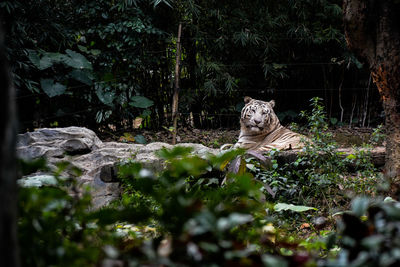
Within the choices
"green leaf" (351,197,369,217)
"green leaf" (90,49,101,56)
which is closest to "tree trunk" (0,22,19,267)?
"green leaf" (351,197,369,217)

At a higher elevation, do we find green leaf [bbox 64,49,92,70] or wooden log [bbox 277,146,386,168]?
green leaf [bbox 64,49,92,70]

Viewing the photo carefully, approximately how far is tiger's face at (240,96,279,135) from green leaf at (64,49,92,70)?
3.37 meters

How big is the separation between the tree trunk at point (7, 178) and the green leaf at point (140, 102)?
6668mm

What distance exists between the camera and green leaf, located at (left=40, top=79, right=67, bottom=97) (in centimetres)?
686

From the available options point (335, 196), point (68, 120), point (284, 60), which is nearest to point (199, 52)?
point (284, 60)

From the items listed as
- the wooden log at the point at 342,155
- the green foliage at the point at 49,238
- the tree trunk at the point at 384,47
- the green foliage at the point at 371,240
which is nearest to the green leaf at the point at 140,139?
the wooden log at the point at 342,155

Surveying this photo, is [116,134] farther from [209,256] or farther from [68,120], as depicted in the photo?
[209,256]

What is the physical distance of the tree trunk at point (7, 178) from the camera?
731 millimetres

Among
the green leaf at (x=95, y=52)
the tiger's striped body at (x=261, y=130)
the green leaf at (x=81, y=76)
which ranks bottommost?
the tiger's striped body at (x=261, y=130)

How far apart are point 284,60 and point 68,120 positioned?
15.0 feet

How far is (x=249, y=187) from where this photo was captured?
3.50 feet

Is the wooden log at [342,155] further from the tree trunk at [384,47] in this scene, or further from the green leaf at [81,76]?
the green leaf at [81,76]

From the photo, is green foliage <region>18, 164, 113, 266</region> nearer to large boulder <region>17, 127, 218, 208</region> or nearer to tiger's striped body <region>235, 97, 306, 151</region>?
large boulder <region>17, 127, 218, 208</region>

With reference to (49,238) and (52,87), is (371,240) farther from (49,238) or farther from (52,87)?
(52,87)
